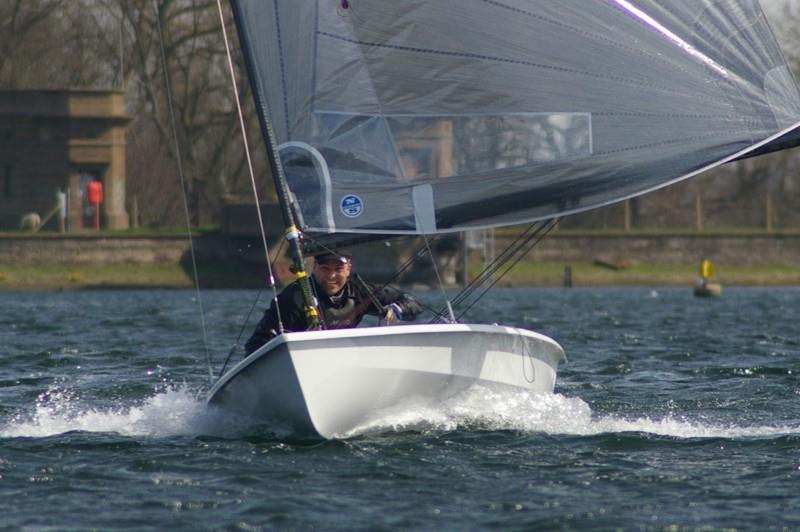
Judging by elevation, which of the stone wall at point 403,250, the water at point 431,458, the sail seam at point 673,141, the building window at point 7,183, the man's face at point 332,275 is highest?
the building window at point 7,183

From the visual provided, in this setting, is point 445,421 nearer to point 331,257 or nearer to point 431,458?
point 431,458

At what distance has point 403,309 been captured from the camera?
35.7ft

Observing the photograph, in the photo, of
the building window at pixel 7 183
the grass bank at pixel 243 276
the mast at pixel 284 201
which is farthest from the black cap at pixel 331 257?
the building window at pixel 7 183

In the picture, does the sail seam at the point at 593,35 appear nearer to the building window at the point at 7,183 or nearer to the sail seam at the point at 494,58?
the sail seam at the point at 494,58

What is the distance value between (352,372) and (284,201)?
49.2 inches

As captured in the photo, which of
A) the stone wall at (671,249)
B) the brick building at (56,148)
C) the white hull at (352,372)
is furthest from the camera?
the stone wall at (671,249)

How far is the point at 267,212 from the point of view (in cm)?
4591

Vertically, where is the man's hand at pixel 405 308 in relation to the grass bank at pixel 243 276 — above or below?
below

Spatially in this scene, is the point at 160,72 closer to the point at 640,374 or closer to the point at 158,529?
the point at 640,374

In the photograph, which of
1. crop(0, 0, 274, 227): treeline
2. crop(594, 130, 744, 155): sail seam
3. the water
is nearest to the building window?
crop(0, 0, 274, 227): treeline

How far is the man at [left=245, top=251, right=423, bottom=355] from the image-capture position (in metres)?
10.7

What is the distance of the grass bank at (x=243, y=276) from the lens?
42.9 meters

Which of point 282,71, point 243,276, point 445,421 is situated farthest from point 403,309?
point 243,276

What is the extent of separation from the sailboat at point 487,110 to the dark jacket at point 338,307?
51 centimetres
